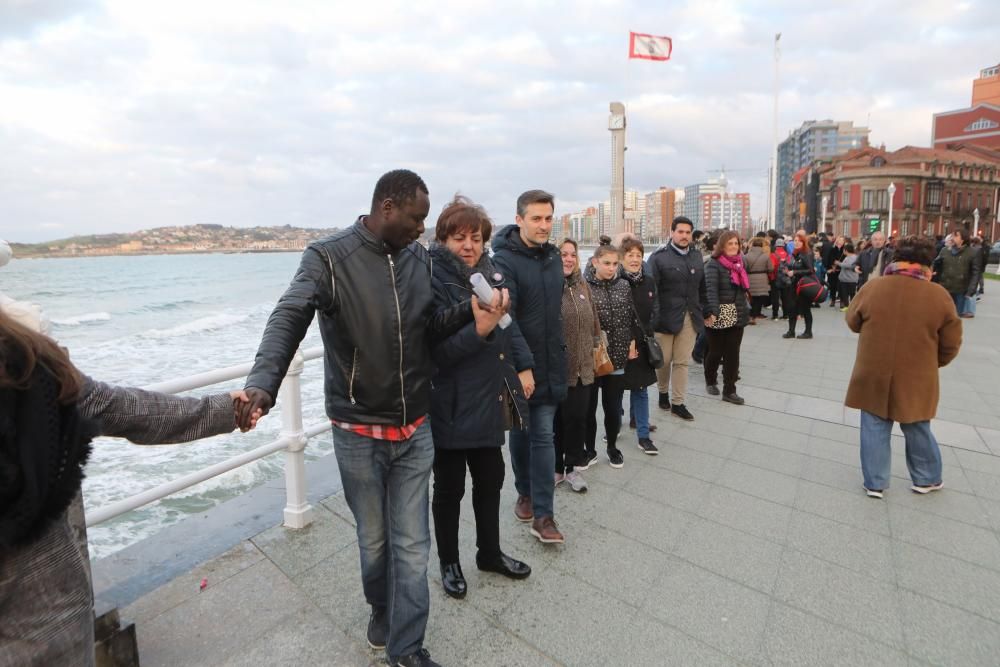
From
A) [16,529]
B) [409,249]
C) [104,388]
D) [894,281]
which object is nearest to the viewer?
[16,529]

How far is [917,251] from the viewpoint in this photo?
3.68m

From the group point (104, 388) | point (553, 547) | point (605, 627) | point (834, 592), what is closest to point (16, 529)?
point (104, 388)

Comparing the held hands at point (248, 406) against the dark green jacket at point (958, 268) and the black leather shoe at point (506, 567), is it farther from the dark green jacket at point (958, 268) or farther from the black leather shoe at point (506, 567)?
the dark green jacket at point (958, 268)

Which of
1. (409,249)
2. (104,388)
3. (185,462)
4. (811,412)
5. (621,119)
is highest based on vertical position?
(621,119)

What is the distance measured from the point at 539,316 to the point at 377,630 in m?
1.67

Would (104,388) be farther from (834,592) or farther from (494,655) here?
(834,592)

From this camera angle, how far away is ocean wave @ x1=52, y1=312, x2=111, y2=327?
2402cm

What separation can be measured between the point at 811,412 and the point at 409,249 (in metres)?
5.11

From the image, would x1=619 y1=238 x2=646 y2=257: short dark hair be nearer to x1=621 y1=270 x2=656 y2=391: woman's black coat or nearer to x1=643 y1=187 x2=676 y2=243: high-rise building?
x1=621 y1=270 x2=656 y2=391: woman's black coat

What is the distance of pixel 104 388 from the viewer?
4.61 ft

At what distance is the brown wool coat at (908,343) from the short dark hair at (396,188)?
10.8 ft

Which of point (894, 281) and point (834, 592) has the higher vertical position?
point (894, 281)

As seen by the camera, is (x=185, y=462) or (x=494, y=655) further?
(x=185, y=462)

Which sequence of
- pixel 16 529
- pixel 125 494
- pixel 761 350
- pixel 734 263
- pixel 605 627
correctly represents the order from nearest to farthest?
pixel 16 529 → pixel 605 627 → pixel 125 494 → pixel 734 263 → pixel 761 350
